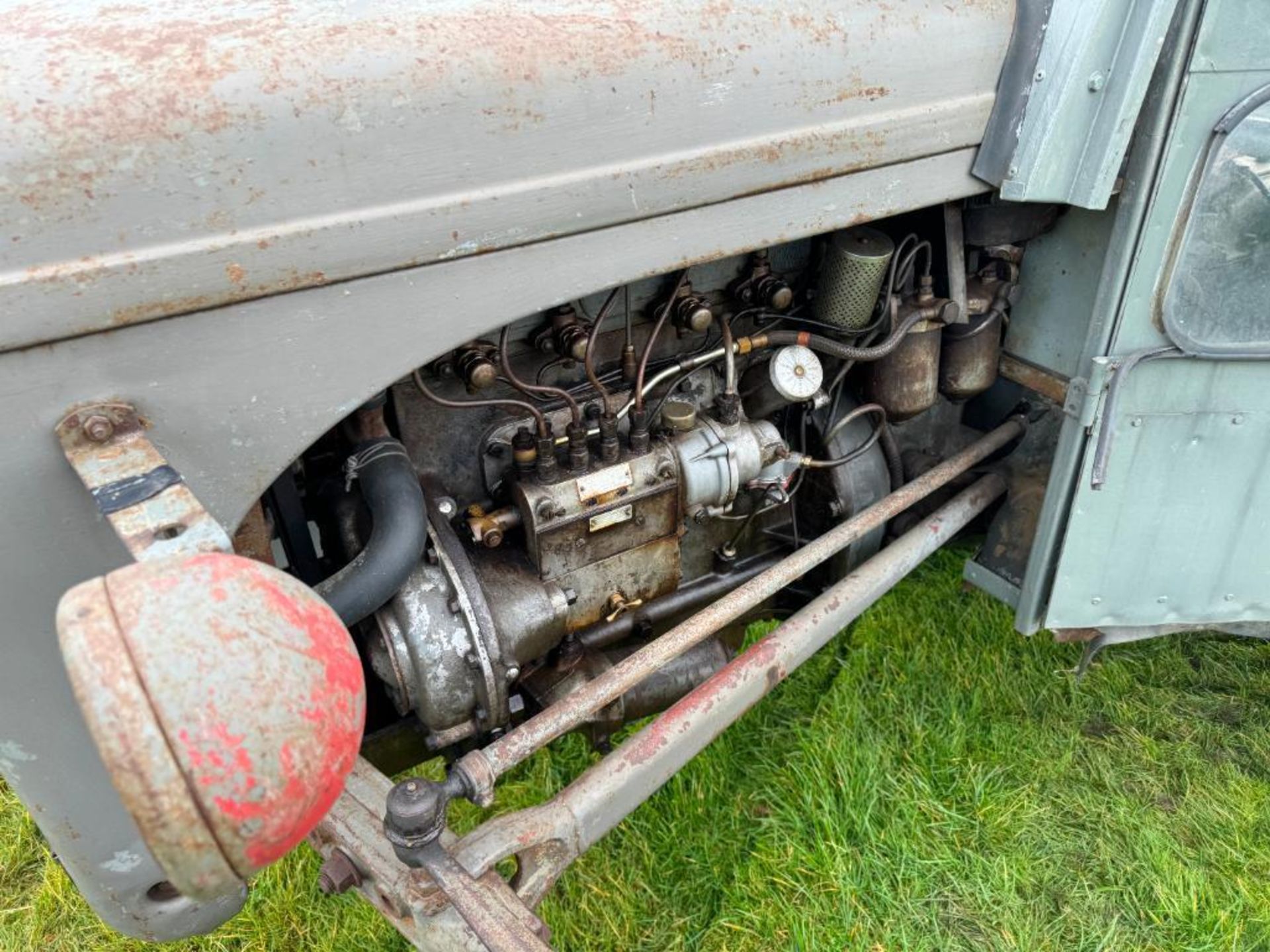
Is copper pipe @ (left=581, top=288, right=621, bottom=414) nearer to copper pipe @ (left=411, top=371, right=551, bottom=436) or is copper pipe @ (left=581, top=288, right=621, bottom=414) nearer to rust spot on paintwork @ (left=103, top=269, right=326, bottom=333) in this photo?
copper pipe @ (left=411, top=371, right=551, bottom=436)

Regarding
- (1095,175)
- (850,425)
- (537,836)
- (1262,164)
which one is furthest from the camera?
(850,425)

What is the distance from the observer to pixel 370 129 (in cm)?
114

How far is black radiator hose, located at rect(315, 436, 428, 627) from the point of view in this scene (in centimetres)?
139

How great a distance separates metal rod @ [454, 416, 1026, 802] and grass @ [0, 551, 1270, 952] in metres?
0.58

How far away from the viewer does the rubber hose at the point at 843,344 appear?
1.84m

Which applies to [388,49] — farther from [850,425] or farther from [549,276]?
[850,425]

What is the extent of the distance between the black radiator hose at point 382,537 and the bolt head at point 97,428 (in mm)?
385

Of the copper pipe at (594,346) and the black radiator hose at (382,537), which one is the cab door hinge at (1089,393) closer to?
the copper pipe at (594,346)

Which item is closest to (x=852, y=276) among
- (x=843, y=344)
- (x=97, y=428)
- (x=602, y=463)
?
(x=843, y=344)

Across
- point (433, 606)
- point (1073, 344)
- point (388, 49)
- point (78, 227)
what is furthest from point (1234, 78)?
point (78, 227)

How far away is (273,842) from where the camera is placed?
0.89 meters

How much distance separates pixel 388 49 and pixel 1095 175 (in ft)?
3.54

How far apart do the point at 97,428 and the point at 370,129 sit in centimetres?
43

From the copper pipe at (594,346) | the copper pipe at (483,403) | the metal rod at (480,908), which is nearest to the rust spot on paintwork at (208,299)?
the copper pipe at (483,403)
